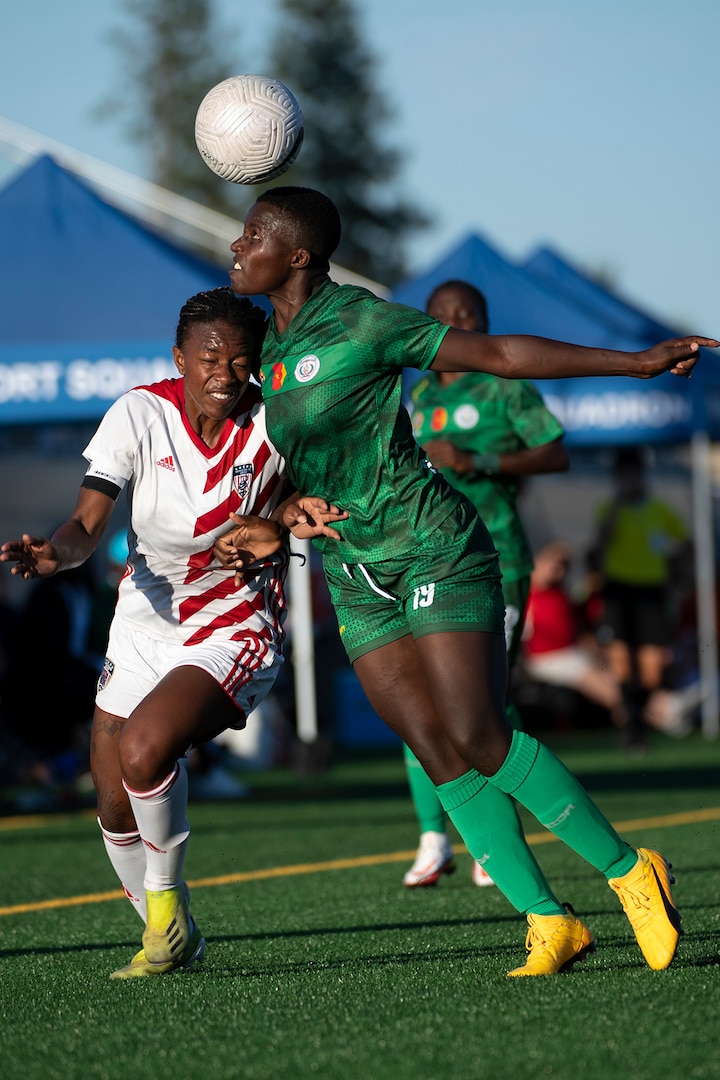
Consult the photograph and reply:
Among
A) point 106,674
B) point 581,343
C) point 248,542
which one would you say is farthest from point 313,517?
point 581,343

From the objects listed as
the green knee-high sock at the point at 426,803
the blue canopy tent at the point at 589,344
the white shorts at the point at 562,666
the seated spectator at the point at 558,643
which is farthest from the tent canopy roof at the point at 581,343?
the green knee-high sock at the point at 426,803

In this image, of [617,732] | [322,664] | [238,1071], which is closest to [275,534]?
[238,1071]

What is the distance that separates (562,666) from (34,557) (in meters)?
12.0

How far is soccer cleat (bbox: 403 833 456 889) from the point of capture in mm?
6344

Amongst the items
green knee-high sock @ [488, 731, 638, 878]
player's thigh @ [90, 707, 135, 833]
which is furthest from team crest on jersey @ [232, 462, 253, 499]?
green knee-high sock @ [488, 731, 638, 878]

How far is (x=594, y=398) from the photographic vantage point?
40.4ft

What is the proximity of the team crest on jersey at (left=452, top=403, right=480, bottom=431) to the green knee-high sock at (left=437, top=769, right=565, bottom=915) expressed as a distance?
2535 millimetres

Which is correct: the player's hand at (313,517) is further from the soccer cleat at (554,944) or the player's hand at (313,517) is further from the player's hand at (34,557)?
the soccer cleat at (554,944)

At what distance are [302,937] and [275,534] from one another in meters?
1.59

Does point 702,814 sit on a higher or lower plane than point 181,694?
lower

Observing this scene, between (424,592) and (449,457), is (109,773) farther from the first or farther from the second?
(449,457)

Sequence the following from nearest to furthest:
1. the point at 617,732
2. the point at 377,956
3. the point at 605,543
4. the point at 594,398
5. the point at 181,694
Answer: the point at 181,694, the point at 377,956, the point at 594,398, the point at 605,543, the point at 617,732

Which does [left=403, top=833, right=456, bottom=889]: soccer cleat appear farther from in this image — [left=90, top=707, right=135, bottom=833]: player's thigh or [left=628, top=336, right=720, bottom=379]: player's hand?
[left=628, top=336, right=720, bottom=379]: player's hand

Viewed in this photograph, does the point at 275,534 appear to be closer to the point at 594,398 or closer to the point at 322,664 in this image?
the point at 594,398
